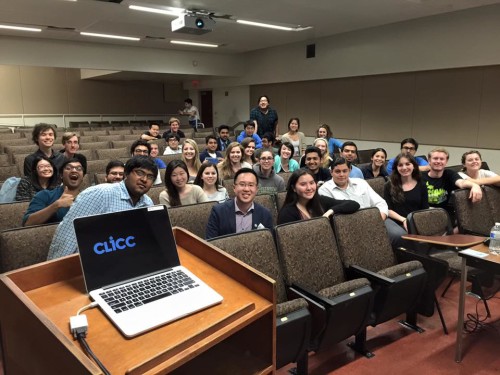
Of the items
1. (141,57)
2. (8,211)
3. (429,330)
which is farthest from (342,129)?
(8,211)

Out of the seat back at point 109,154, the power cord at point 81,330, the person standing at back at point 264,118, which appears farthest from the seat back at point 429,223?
the seat back at point 109,154

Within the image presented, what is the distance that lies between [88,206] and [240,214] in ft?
3.43

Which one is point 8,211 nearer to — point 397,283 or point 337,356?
point 337,356

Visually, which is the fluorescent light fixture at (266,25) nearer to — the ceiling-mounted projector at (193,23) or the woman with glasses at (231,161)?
the ceiling-mounted projector at (193,23)

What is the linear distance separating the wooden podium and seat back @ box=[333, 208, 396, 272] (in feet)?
4.66

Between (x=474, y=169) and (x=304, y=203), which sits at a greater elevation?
(x=474, y=169)

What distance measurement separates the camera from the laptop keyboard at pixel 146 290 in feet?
3.19

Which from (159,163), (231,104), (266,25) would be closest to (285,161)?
(159,163)

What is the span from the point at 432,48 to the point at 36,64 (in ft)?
26.0

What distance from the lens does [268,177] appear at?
3.81 m

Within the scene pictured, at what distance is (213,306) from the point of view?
3.27 ft

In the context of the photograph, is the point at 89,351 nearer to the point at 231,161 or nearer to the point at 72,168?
the point at 72,168

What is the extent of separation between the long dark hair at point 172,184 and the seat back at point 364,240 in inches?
51.9

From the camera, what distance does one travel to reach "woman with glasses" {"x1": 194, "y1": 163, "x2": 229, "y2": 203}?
10.9 feet
